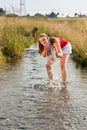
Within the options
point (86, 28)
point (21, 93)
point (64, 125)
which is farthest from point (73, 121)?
point (86, 28)

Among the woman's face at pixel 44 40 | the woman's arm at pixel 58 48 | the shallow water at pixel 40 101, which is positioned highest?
the woman's face at pixel 44 40

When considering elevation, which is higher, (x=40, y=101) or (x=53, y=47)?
(x=53, y=47)

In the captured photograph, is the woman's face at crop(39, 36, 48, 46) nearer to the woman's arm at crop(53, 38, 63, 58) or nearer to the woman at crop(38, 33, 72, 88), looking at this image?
the woman at crop(38, 33, 72, 88)

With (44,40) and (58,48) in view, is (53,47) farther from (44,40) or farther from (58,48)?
(44,40)

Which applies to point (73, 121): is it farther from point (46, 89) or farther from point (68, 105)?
point (46, 89)

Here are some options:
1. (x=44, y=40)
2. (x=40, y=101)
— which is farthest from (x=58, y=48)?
(x=40, y=101)

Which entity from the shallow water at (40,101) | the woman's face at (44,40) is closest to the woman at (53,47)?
the woman's face at (44,40)

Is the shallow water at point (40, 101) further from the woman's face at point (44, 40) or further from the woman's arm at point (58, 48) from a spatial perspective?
the woman's face at point (44, 40)

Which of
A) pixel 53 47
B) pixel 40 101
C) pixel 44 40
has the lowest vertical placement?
pixel 40 101

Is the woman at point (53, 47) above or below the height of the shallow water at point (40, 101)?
above

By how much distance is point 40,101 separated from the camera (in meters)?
9.38

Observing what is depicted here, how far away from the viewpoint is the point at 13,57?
58.1 ft

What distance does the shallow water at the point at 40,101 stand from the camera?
24.5ft

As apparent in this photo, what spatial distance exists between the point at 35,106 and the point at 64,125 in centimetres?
156
